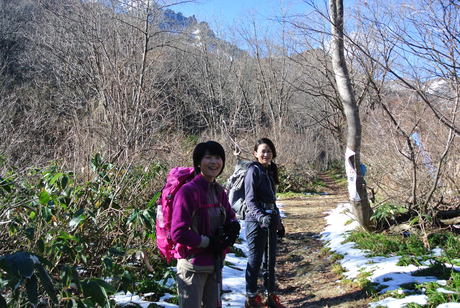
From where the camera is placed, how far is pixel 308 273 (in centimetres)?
491

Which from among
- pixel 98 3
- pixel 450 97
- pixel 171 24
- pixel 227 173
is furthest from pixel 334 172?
pixel 450 97

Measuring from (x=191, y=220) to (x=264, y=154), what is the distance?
165 centimetres

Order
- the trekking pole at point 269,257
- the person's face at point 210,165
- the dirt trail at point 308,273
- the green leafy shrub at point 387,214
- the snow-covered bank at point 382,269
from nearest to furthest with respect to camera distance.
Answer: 1. the person's face at point 210,165
2. the snow-covered bank at point 382,269
3. the trekking pole at point 269,257
4. the dirt trail at point 308,273
5. the green leafy shrub at point 387,214

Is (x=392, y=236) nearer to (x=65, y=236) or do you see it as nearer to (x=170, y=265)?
(x=170, y=265)

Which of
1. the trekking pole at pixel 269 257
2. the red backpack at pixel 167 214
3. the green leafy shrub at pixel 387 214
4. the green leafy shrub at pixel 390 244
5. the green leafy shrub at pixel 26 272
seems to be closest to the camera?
the green leafy shrub at pixel 26 272

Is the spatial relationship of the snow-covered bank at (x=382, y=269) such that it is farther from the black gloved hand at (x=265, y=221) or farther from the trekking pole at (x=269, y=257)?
the black gloved hand at (x=265, y=221)

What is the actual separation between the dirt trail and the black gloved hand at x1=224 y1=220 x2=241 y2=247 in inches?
75.4

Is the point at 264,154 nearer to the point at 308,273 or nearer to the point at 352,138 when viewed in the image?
the point at 308,273

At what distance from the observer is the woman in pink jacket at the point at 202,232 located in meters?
2.28

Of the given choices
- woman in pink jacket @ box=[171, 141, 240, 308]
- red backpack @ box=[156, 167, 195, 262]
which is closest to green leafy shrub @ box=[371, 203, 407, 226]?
woman in pink jacket @ box=[171, 141, 240, 308]

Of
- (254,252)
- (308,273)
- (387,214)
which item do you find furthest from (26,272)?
(387,214)

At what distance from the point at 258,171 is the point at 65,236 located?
1.90 meters

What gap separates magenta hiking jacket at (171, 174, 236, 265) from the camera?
7.32ft

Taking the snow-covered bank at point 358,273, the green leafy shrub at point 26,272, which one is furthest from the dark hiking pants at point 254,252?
the green leafy shrub at point 26,272
